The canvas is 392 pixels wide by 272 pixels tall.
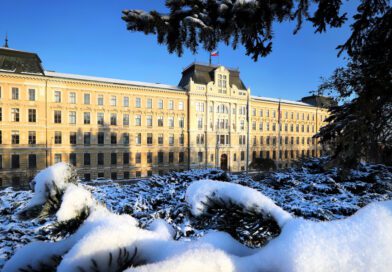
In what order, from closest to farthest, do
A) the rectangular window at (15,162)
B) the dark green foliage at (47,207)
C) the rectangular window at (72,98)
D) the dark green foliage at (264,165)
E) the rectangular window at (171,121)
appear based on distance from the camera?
the dark green foliage at (47,207)
the rectangular window at (15,162)
the rectangular window at (72,98)
the dark green foliage at (264,165)
the rectangular window at (171,121)

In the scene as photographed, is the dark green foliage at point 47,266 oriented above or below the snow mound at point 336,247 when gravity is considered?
below

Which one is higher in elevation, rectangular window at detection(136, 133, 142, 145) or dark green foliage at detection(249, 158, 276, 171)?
rectangular window at detection(136, 133, 142, 145)

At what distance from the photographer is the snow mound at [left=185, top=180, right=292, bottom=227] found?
1059mm

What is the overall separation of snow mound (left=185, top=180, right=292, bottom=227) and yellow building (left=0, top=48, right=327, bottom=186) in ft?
88.5

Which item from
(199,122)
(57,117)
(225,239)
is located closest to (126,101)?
(57,117)

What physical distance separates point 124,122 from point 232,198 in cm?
3251

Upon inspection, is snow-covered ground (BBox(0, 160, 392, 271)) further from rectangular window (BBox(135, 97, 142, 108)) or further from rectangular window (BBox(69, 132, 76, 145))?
rectangular window (BBox(135, 97, 142, 108))

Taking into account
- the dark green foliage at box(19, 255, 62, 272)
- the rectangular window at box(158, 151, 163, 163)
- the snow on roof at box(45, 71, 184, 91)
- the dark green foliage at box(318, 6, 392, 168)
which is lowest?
the rectangular window at box(158, 151, 163, 163)

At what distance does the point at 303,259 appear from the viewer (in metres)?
0.68

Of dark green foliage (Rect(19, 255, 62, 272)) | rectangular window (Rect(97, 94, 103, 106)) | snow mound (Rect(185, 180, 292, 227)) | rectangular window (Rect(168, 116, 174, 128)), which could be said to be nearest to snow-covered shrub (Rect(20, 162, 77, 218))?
dark green foliage (Rect(19, 255, 62, 272))

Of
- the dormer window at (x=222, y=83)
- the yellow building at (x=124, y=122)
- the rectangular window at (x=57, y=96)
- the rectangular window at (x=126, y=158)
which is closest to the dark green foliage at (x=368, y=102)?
the yellow building at (x=124, y=122)

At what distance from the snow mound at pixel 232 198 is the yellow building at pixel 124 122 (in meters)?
27.0

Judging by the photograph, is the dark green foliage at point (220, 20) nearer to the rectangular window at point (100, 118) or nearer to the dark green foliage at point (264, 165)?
the dark green foliage at point (264, 165)

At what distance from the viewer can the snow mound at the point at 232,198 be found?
1.06 m
